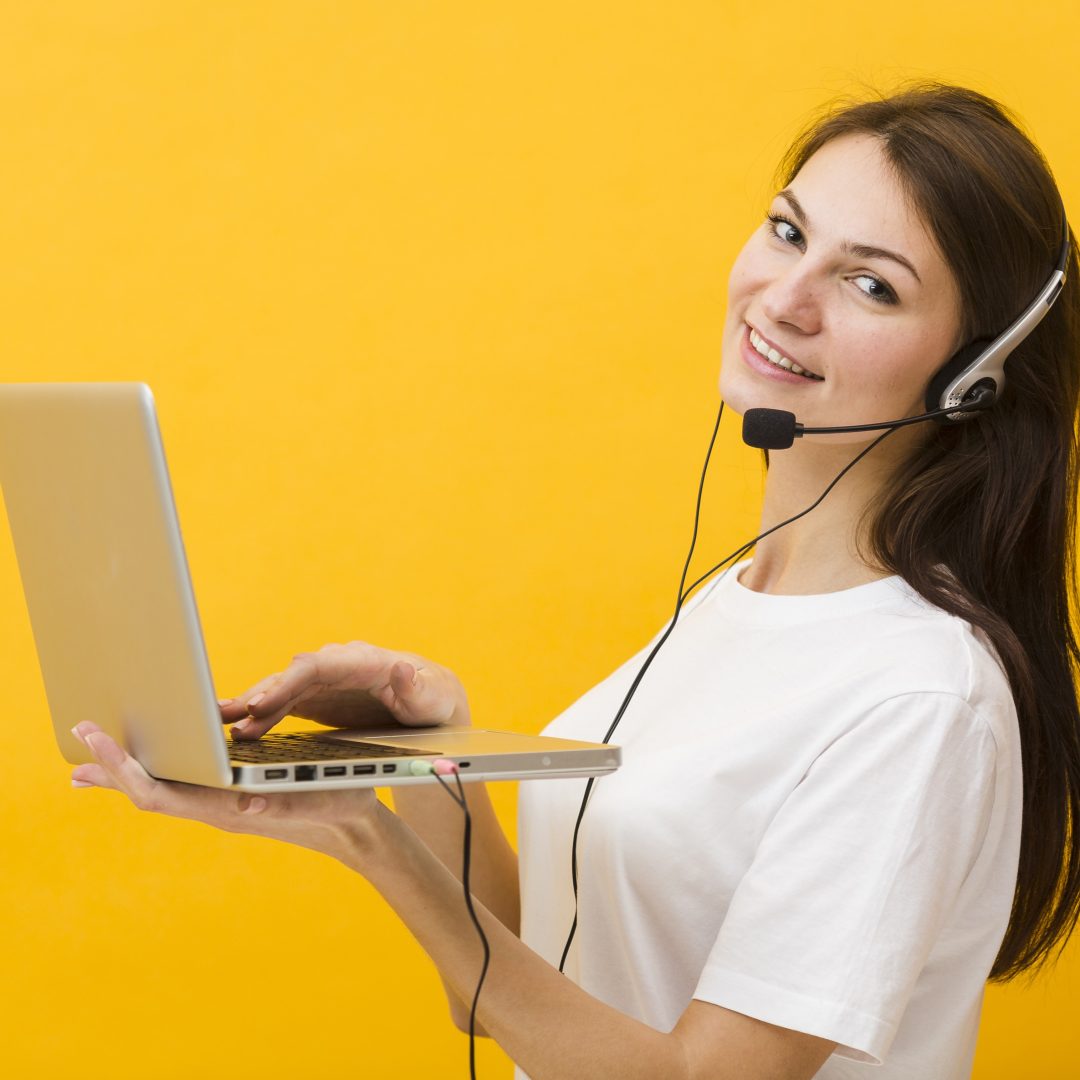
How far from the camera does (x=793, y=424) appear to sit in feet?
4.37

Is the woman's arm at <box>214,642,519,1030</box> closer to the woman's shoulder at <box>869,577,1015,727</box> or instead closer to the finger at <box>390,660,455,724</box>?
the finger at <box>390,660,455,724</box>

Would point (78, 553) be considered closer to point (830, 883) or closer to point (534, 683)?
point (830, 883)

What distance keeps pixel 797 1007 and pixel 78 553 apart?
636 millimetres

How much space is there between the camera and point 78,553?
3.37ft

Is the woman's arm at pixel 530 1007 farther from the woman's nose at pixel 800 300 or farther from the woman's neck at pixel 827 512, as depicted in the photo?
the woman's nose at pixel 800 300

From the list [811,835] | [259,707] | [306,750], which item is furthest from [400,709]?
[811,835]

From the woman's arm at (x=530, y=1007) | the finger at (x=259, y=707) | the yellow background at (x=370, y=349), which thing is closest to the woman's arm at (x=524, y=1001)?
the woman's arm at (x=530, y=1007)

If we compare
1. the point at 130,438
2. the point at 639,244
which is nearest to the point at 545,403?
the point at 639,244

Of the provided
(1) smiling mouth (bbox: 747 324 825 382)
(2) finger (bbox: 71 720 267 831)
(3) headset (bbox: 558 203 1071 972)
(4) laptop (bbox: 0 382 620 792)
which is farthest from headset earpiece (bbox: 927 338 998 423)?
(2) finger (bbox: 71 720 267 831)

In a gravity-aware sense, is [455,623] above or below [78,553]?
below

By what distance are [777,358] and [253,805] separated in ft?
2.24

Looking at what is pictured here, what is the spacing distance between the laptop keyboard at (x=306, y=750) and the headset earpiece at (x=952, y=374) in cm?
61

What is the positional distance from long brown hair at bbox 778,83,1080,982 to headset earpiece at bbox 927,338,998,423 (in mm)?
18

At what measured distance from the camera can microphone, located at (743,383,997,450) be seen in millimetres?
1329
